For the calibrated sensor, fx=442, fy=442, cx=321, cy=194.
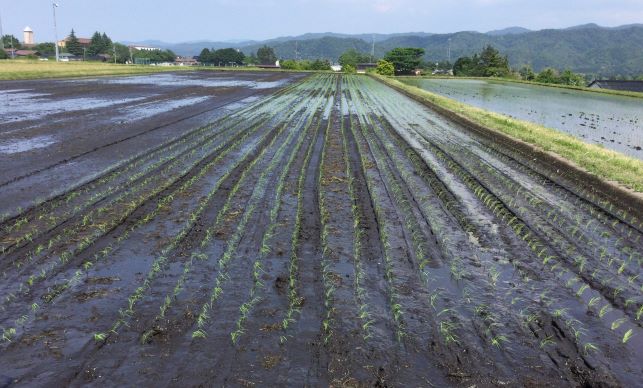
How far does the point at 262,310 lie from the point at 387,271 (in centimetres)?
180

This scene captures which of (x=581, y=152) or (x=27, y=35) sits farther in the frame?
(x=27, y=35)

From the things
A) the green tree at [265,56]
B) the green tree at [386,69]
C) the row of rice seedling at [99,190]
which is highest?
the green tree at [265,56]

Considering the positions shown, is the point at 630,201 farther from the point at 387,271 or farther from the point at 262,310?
the point at 262,310

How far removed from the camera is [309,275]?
18.2 feet

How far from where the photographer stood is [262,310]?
187 inches

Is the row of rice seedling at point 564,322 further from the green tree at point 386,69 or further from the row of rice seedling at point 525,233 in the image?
the green tree at point 386,69

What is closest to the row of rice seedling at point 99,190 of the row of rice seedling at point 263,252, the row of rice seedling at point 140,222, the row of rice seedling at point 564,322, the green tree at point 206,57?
the row of rice seedling at point 140,222

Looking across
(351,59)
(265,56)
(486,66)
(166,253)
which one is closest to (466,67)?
(486,66)

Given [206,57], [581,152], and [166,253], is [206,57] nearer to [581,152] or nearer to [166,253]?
[581,152]

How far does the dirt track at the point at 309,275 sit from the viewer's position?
3.98m

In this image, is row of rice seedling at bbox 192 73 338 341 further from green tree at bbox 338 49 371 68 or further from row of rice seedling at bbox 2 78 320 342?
green tree at bbox 338 49 371 68

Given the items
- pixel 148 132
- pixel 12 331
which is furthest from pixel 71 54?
pixel 12 331

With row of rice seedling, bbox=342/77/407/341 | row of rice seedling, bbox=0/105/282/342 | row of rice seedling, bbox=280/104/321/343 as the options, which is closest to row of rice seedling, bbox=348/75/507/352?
row of rice seedling, bbox=342/77/407/341

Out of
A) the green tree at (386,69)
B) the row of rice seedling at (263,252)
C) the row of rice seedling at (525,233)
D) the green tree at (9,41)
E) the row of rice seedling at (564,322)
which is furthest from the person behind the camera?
the green tree at (9,41)
